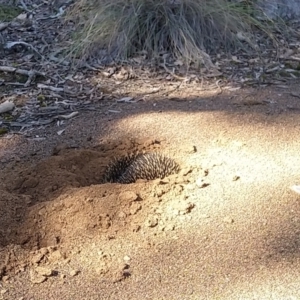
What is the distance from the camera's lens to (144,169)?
369 centimetres

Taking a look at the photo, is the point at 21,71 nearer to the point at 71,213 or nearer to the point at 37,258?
the point at 71,213

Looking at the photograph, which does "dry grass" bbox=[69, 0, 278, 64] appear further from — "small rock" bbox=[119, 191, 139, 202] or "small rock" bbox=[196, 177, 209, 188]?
"small rock" bbox=[119, 191, 139, 202]

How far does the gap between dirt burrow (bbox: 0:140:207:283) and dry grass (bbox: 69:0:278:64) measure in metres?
2.46

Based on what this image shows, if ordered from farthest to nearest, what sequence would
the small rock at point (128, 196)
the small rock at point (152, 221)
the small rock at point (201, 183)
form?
1. the small rock at point (201, 183)
2. the small rock at point (128, 196)
3. the small rock at point (152, 221)

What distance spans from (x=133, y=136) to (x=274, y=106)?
122 centimetres

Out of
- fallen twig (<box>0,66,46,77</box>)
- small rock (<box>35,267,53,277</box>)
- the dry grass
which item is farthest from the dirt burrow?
the dry grass

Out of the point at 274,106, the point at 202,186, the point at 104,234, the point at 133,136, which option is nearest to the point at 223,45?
the point at 274,106

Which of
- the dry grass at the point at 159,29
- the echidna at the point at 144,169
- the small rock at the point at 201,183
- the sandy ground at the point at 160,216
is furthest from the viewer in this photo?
the dry grass at the point at 159,29

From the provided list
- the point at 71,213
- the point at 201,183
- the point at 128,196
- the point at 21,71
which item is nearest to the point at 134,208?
the point at 128,196

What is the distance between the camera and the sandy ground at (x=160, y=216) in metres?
2.83

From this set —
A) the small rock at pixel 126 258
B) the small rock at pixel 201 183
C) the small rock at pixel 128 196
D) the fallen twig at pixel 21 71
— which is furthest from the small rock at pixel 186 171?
the fallen twig at pixel 21 71

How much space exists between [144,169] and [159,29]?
271cm

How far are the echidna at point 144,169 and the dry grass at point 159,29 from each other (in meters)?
2.29

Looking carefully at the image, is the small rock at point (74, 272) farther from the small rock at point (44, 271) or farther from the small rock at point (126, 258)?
the small rock at point (126, 258)
